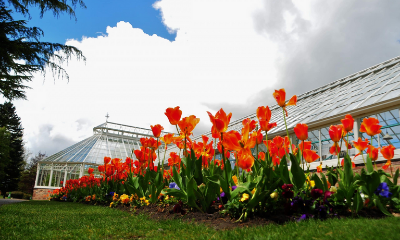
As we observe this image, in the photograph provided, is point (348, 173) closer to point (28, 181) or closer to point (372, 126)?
point (372, 126)

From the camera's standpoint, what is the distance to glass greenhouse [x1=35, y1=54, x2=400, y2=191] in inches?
242

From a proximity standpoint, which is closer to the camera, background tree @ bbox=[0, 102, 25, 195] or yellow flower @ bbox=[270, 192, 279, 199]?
yellow flower @ bbox=[270, 192, 279, 199]

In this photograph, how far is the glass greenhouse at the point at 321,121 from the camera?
6.14 m

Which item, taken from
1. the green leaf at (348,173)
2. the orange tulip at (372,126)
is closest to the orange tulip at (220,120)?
the green leaf at (348,173)

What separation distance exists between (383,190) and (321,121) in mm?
5289

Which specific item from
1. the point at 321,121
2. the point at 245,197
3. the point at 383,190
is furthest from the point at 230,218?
the point at 321,121

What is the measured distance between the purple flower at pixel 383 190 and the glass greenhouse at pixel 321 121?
347cm

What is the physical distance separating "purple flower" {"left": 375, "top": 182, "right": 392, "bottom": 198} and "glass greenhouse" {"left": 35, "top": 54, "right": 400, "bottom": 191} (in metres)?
3.47

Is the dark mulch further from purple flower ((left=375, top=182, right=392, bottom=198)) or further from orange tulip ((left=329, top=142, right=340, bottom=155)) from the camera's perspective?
orange tulip ((left=329, top=142, right=340, bottom=155))

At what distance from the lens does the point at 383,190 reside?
2.08 m

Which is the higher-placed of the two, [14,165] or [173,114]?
[14,165]

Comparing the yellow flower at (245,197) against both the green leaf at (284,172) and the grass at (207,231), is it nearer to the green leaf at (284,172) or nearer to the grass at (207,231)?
the grass at (207,231)

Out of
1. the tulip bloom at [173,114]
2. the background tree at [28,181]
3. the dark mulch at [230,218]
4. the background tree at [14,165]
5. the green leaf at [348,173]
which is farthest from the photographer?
the background tree at [28,181]

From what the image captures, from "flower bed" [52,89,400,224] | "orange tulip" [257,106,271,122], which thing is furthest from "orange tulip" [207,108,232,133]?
"orange tulip" [257,106,271,122]
